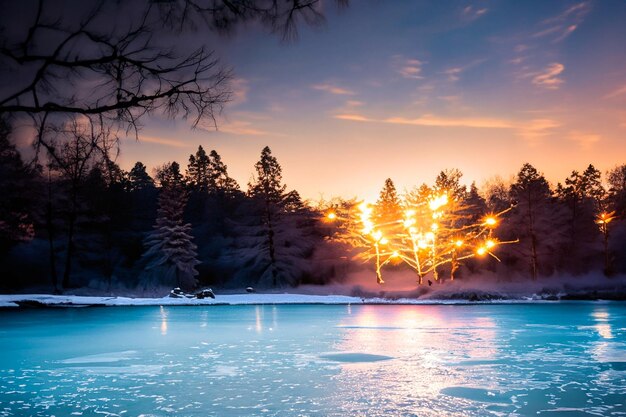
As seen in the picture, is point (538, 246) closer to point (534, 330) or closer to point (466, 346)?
point (534, 330)

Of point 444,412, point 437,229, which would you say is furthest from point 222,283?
point 444,412

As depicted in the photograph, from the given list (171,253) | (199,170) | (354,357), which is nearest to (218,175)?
(199,170)

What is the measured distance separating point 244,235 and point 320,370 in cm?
3857

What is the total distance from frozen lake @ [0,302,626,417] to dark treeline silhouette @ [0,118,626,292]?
72.5 ft

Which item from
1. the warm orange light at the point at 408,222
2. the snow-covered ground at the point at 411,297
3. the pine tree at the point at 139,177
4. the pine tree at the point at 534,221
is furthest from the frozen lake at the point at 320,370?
the pine tree at the point at 139,177

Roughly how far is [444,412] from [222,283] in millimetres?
45139

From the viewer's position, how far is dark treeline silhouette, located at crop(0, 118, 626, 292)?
41375mm

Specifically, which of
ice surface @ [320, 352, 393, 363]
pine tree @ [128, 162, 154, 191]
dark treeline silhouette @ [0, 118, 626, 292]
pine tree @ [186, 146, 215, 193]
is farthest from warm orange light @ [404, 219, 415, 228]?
pine tree @ [128, 162, 154, 191]

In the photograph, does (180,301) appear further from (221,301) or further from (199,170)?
(199,170)

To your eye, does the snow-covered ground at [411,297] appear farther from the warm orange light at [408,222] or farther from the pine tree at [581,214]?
the pine tree at [581,214]

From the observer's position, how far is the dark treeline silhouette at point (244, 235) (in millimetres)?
41375

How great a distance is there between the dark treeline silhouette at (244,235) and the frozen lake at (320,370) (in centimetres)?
2209

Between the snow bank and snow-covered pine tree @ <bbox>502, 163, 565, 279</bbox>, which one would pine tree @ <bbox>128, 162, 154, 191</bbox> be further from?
snow-covered pine tree @ <bbox>502, 163, 565, 279</bbox>

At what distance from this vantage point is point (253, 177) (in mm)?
48625
